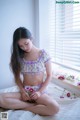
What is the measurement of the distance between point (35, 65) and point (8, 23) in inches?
28.8

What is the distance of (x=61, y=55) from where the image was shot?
1988 mm

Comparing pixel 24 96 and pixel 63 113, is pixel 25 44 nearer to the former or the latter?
pixel 24 96

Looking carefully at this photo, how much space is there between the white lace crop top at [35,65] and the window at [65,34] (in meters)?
0.41

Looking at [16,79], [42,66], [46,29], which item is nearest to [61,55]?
[46,29]

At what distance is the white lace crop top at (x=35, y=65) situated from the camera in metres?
1.48

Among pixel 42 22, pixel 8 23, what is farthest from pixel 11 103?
pixel 42 22

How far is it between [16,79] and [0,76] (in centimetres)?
50

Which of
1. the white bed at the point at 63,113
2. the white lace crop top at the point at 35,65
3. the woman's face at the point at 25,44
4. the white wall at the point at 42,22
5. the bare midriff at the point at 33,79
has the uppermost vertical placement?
the white wall at the point at 42,22

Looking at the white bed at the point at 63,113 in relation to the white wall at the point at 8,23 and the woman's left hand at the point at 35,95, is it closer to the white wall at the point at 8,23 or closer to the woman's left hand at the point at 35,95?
the woman's left hand at the point at 35,95

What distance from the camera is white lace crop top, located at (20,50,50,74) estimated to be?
148 cm

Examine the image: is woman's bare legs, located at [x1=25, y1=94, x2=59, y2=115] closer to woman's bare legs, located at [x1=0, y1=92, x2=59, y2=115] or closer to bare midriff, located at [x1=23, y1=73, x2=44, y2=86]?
woman's bare legs, located at [x1=0, y1=92, x2=59, y2=115]

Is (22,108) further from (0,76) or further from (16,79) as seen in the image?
(0,76)

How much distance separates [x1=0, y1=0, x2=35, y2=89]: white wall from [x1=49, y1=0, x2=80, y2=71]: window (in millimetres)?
324

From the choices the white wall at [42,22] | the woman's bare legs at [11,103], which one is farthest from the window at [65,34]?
the woman's bare legs at [11,103]
